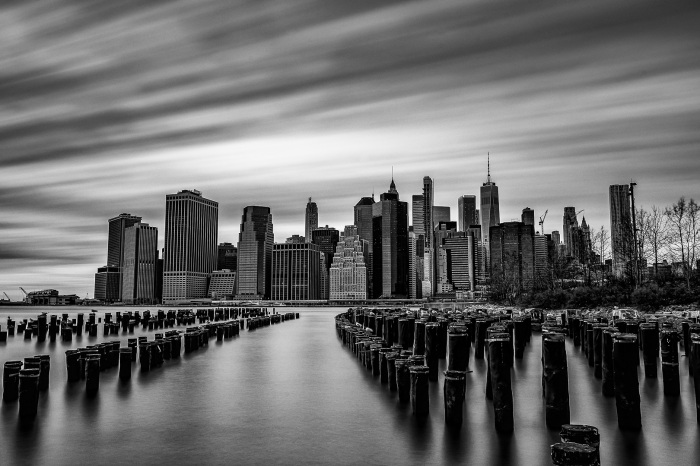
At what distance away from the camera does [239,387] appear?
2133 cm

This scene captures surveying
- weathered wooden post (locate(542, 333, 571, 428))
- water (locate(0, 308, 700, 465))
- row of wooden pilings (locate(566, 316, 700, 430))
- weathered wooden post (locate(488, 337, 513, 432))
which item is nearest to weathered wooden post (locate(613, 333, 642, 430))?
row of wooden pilings (locate(566, 316, 700, 430))

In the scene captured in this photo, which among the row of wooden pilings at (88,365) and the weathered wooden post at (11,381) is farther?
the weathered wooden post at (11,381)

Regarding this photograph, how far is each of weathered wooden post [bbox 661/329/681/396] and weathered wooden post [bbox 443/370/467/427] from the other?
7817mm

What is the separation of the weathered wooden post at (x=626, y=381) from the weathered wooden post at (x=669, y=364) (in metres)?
4.65

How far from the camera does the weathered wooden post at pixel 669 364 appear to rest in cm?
1728

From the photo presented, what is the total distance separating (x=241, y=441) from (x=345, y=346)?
25278 millimetres

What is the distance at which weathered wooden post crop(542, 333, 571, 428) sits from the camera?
12.8 m

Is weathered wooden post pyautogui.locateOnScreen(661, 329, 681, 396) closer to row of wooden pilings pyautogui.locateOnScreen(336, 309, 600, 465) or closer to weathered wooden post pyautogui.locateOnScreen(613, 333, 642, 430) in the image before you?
row of wooden pilings pyautogui.locateOnScreen(336, 309, 600, 465)

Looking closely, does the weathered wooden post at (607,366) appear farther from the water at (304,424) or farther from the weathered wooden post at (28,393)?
the weathered wooden post at (28,393)

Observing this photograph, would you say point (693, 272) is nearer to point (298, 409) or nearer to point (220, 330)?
point (220, 330)

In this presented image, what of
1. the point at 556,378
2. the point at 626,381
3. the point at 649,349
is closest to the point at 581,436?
the point at 556,378

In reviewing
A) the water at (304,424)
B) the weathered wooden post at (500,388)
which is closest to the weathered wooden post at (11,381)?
the water at (304,424)

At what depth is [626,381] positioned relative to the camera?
42.5 feet

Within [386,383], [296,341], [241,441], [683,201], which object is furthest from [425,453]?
[683,201]
